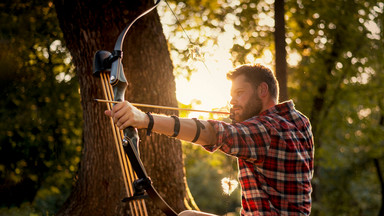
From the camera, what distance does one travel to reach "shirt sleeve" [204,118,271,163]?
5.06 ft

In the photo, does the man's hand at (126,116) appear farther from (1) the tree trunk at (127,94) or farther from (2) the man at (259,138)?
(1) the tree trunk at (127,94)

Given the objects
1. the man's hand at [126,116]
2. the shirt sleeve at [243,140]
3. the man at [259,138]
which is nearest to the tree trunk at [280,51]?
the man at [259,138]

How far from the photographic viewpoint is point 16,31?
18.3 feet

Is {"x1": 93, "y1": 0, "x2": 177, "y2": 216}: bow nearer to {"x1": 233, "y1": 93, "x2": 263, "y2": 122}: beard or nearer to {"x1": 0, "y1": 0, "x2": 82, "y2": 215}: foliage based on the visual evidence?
{"x1": 233, "y1": 93, "x2": 263, "y2": 122}: beard

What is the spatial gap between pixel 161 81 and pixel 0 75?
368 cm

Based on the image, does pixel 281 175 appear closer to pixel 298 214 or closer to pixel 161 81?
pixel 298 214

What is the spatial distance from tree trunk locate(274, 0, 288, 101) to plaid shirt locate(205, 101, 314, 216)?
110 inches

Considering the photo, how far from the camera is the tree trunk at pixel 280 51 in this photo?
450 centimetres

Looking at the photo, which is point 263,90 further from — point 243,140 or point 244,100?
point 243,140

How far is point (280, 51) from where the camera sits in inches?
183

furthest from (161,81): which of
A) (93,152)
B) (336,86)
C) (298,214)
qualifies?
(336,86)

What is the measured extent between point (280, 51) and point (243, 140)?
3.39 metres

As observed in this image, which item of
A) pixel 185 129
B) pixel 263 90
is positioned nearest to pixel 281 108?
pixel 263 90

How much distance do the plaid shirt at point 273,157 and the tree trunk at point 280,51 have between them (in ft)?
9.18
